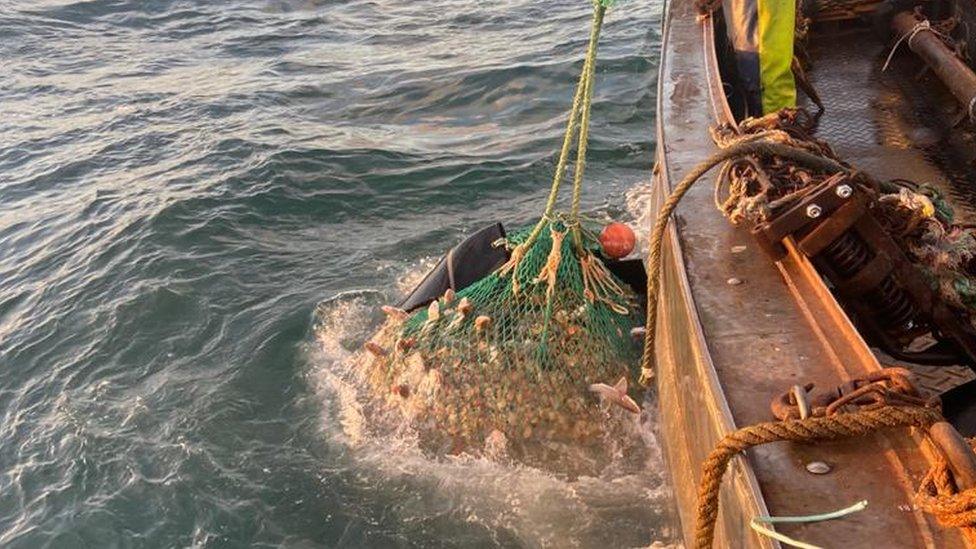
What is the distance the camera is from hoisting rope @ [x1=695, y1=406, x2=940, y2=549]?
5.59 feet

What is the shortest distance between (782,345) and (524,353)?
55.6 inches

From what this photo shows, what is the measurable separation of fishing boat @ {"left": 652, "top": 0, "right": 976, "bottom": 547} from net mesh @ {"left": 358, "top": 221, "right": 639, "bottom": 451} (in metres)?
0.31

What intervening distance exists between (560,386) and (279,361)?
2273 mm

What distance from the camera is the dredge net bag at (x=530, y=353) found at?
3.49 metres

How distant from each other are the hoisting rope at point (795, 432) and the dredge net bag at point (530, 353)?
1552 mm

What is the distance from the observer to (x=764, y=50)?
182 inches

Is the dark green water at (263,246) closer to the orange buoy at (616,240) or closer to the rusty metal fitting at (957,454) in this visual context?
the orange buoy at (616,240)

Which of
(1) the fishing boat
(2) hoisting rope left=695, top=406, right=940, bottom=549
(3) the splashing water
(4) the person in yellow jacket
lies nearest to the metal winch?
(1) the fishing boat

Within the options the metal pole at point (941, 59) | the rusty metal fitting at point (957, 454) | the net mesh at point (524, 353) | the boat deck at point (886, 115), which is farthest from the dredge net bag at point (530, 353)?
the metal pole at point (941, 59)

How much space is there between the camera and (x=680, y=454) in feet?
9.59

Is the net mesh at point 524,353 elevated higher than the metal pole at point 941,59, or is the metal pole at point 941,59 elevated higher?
the metal pole at point 941,59

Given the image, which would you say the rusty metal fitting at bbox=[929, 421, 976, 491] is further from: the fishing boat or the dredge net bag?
the dredge net bag

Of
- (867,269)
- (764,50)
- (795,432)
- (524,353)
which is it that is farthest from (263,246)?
(795,432)

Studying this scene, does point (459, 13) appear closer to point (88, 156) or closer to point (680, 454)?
point (88, 156)
